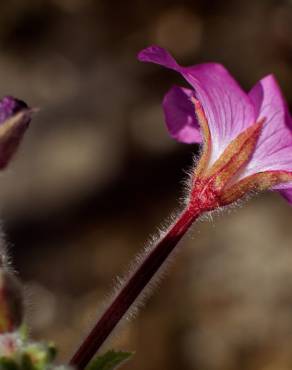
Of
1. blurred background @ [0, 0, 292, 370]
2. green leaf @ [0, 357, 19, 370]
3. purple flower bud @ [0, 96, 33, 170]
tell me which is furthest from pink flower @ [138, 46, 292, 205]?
blurred background @ [0, 0, 292, 370]

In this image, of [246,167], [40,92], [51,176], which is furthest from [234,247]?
[246,167]

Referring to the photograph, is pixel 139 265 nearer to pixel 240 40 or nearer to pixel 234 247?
pixel 234 247

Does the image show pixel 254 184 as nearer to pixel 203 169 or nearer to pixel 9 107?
pixel 203 169

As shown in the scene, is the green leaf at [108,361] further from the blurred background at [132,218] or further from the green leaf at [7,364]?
the blurred background at [132,218]

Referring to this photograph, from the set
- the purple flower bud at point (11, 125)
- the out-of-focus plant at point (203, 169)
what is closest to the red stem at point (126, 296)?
the out-of-focus plant at point (203, 169)

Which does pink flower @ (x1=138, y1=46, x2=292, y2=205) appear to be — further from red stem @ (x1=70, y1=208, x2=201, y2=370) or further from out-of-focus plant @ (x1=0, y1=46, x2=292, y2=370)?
red stem @ (x1=70, y1=208, x2=201, y2=370)

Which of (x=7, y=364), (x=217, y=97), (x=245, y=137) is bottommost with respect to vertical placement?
(x=7, y=364)

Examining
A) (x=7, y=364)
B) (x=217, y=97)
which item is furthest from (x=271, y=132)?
(x=7, y=364)

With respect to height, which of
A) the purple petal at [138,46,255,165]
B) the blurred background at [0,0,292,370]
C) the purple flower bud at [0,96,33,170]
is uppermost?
the purple flower bud at [0,96,33,170]
